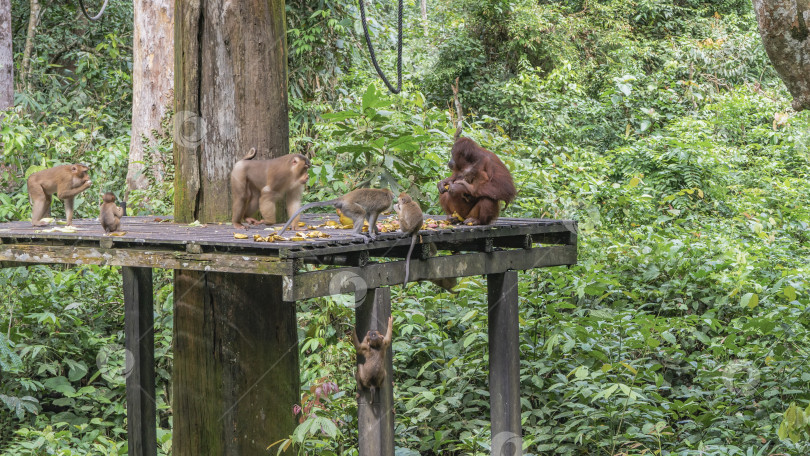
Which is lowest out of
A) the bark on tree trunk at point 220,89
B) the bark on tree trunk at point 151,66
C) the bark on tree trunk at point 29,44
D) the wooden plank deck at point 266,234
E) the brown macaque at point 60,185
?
the wooden plank deck at point 266,234

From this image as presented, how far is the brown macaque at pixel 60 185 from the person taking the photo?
4543 mm

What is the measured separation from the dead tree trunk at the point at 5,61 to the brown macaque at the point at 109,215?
6103 mm

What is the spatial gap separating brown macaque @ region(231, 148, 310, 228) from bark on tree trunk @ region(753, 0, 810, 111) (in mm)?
2190

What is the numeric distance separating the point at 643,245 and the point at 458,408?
101 inches

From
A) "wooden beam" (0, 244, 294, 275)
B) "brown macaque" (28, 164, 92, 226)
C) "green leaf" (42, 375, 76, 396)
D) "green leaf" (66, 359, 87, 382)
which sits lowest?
"green leaf" (42, 375, 76, 396)

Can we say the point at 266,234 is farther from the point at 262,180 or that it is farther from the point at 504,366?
the point at 504,366

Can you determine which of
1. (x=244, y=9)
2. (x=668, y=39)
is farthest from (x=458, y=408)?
(x=668, y=39)

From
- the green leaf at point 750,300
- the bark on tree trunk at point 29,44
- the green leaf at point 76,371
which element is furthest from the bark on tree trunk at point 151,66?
the green leaf at point 750,300

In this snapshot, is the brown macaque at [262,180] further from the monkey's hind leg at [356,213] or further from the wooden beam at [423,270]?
the wooden beam at [423,270]

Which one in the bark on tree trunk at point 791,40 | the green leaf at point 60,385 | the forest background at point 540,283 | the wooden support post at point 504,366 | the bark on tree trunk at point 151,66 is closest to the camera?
the bark on tree trunk at point 791,40

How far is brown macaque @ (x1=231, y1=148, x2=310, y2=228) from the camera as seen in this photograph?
4.06 metres

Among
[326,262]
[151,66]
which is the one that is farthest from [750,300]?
[151,66]

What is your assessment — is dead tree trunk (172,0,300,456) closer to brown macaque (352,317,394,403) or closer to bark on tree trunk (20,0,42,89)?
brown macaque (352,317,394,403)

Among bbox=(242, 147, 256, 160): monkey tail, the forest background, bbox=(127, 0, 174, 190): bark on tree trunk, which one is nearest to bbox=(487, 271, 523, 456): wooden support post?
the forest background
